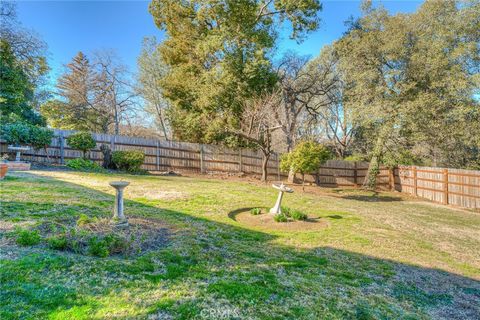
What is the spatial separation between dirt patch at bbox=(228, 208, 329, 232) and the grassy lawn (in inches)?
2.0

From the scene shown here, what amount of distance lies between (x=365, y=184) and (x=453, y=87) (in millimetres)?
6110

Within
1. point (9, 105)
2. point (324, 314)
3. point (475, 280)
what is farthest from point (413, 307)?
point (9, 105)

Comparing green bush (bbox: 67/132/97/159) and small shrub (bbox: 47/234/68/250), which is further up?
green bush (bbox: 67/132/97/159)

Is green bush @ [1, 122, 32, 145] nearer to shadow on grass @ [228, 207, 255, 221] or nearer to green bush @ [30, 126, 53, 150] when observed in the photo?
green bush @ [30, 126, 53, 150]

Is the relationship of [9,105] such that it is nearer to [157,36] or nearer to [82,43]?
[82,43]

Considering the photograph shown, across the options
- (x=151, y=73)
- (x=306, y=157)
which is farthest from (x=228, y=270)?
(x=151, y=73)

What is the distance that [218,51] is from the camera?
13609mm

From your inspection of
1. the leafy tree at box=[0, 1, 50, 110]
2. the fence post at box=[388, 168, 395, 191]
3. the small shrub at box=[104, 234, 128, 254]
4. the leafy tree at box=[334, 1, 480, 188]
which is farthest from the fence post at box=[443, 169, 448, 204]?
the leafy tree at box=[0, 1, 50, 110]

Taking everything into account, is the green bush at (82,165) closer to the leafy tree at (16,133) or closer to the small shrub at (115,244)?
the leafy tree at (16,133)

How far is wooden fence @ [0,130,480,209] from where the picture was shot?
10.9 m

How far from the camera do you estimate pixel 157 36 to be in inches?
743

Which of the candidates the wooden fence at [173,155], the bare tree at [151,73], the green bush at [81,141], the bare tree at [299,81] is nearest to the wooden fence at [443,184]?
the bare tree at [299,81]

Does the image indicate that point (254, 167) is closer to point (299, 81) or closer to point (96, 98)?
point (299, 81)

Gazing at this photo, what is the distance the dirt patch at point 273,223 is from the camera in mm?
5093
